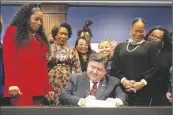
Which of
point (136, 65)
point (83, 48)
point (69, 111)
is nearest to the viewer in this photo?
point (69, 111)

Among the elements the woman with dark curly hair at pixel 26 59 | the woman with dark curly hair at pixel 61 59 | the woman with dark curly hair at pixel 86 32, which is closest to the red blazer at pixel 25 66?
the woman with dark curly hair at pixel 26 59

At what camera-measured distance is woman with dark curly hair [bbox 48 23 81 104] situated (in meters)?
2.30

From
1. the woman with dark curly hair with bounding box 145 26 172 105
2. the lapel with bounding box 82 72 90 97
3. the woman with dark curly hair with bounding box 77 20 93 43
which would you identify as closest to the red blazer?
the lapel with bounding box 82 72 90 97

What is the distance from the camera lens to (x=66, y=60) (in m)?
2.32

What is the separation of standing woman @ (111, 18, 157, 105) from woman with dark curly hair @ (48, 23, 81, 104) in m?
0.28

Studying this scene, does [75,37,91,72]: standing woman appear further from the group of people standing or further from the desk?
the desk

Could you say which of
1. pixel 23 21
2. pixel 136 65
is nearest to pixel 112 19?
pixel 136 65

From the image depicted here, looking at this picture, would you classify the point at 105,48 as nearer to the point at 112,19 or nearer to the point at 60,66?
the point at 112,19

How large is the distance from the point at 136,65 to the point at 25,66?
0.72 m

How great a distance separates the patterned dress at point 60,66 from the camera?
2297 mm

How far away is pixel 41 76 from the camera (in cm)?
219

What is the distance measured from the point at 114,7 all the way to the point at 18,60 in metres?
0.75

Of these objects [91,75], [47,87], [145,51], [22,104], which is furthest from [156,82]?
[22,104]

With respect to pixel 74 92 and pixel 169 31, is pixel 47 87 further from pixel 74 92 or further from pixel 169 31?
pixel 169 31
